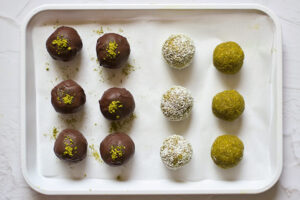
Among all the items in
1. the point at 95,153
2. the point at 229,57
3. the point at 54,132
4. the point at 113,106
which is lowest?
the point at 95,153

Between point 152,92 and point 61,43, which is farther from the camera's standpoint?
point 152,92

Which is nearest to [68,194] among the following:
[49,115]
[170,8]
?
[49,115]

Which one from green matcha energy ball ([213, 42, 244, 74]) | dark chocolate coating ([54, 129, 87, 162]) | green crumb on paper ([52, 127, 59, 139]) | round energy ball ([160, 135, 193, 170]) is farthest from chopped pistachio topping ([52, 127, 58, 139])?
green matcha energy ball ([213, 42, 244, 74])

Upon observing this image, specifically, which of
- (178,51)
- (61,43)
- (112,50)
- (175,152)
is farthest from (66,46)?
(175,152)

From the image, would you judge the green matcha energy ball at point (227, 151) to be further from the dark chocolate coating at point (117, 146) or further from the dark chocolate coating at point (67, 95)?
the dark chocolate coating at point (67, 95)

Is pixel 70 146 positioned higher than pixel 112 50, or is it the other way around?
pixel 112 50

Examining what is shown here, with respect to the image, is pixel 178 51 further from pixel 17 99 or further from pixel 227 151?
pixel 17 99

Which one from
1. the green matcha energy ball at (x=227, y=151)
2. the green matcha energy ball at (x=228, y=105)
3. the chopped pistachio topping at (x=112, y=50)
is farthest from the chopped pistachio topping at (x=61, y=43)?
the green matcha energy ball at (x=227, y=151)

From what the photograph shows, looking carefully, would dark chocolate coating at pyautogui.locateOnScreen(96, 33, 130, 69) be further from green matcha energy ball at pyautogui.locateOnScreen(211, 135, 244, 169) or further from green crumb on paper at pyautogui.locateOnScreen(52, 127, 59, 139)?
green matcha energy ball at pyautogui.locateOnScreen(211, 135, 244, 169)
